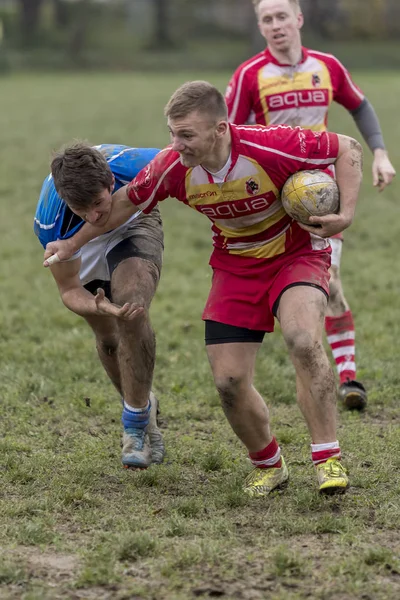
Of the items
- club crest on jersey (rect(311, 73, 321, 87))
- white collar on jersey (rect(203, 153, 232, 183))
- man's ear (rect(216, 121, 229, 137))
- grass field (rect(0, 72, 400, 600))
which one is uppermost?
man's ear (rect(216, 121, 229, 137))

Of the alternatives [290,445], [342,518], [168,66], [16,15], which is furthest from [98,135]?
[16,15]

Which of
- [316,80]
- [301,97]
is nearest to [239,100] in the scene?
[301,97]

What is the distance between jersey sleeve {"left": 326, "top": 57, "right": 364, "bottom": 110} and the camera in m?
7.35

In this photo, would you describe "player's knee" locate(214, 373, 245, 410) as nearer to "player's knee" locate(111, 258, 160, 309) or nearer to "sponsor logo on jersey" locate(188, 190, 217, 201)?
"player's knee" locate(111, 258, 160, 309)

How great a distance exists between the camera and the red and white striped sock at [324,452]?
5.10m

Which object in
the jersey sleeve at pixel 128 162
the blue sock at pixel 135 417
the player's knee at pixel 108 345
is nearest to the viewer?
the jersey sleeve at pixel 128 162

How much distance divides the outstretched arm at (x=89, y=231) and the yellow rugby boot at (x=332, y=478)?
1664mm

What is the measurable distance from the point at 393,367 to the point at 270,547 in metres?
3.63

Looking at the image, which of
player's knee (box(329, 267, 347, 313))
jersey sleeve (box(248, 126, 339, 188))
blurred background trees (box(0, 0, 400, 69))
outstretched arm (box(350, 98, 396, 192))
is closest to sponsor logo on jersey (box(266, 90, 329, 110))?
outstretched arm (box(350, 98, 396, 192))

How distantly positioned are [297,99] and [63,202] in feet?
7.83

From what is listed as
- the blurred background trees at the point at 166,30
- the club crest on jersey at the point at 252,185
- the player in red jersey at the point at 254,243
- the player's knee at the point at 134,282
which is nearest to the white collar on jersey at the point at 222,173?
the player in red jersey at the point at 254,243

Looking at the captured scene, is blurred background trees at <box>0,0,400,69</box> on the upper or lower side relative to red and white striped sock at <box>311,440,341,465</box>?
lower

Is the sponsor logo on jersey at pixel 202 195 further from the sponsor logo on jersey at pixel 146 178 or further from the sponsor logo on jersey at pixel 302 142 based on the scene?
the sponsor logo on jersey at pixel 302 142

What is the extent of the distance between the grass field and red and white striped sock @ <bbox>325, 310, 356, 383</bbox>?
0.30 metres
